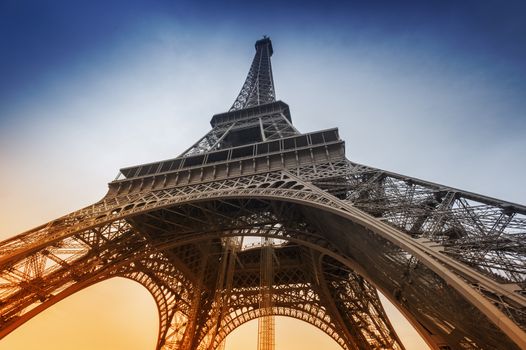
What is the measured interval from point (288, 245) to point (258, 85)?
18534mm

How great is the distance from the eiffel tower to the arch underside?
65 millimetres

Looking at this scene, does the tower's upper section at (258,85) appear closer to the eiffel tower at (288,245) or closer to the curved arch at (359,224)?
the eiffel tower at (288,245)

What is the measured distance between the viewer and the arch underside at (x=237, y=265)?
9.04m

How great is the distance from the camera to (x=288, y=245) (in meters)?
22.9

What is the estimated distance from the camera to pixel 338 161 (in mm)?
14898

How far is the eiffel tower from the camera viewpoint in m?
7.06

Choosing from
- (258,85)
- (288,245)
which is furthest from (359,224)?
(258,85)

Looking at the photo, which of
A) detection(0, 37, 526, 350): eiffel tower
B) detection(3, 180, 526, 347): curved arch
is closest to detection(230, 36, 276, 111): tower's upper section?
detection(0, 37, 526, 350): eiffel tower

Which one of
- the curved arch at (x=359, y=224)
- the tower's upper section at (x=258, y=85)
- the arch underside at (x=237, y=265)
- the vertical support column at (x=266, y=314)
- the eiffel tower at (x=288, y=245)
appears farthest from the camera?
the tower's upper section at (x=258, y=85)

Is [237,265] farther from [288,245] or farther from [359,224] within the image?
[359,224]

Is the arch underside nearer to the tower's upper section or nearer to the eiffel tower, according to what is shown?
the eiffel tower

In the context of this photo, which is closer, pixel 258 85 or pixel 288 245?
pixel 288 245

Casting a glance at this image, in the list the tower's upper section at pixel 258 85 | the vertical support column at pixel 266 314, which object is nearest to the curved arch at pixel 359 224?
the vertical support column at pixel 266 314

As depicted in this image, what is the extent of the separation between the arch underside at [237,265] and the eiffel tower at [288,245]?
0.21 ft
